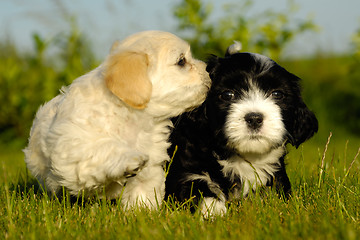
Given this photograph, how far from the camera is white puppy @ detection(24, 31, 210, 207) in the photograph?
3.06m

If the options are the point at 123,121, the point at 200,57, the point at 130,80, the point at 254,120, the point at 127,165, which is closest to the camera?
the point at 127,165

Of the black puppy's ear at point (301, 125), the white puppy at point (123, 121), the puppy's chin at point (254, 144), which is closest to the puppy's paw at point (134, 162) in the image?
the white puppy at point (123, 121)

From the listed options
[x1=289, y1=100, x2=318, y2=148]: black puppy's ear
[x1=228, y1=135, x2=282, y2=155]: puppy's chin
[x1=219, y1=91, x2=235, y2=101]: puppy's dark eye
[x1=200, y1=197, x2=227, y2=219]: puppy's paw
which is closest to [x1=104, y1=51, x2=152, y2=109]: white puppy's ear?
→ [x1=219, y1=91, x2=235, y2=101]: puppy's dark eye

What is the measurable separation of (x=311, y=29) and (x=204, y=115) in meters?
7.03

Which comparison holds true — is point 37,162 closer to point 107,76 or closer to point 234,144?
point 107,76

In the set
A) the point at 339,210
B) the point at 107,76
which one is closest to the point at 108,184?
the point at 107,76

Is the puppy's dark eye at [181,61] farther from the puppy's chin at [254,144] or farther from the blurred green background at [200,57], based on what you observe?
the blurred green background at [200,57]

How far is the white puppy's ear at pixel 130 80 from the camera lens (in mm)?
3135

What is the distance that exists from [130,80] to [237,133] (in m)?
0.89

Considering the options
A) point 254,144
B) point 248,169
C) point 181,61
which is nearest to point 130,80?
point 181,61

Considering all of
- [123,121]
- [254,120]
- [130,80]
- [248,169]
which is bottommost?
[248,169]

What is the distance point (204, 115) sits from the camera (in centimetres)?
358

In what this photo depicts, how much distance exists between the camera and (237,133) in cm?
311

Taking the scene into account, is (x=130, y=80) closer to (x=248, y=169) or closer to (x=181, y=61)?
(x=181, y=61)
